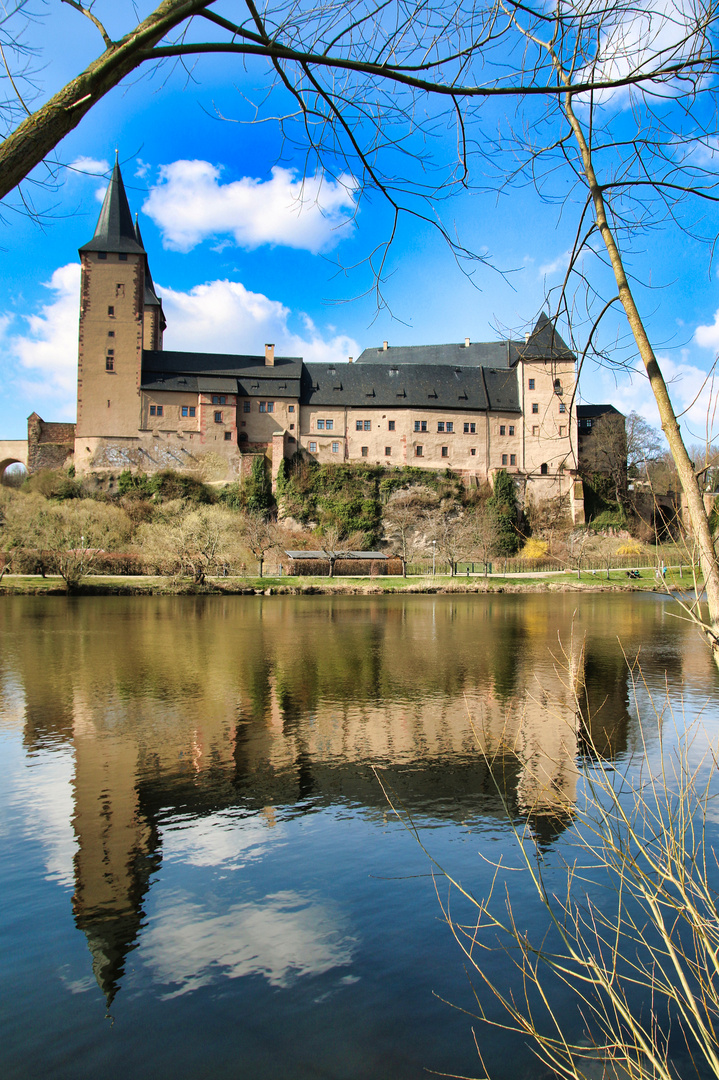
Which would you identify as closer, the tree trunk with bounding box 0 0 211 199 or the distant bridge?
the tree trunk with bounding box 0 0 211 199

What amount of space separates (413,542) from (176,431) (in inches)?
791

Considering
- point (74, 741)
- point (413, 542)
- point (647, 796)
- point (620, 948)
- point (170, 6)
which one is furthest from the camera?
point (413, 542)

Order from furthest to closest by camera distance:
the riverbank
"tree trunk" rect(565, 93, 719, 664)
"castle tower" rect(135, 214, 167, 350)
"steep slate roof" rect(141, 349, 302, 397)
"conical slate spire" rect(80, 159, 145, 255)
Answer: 1. "castle tower" rect(135, 214, 167, 350)
2. "steep slate roof" rect(141, 349, 302, 397)
3. "conical slate spire" rect(80, 159, 145, 255)
4. the riverbank
5. "tree trunk" rect(565, 93, 719, 664)

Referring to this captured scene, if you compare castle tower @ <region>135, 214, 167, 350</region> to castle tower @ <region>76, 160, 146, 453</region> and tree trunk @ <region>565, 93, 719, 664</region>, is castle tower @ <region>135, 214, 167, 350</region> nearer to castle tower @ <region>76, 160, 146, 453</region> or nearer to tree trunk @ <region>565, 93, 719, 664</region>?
castle tower @ <region>76, 160, 146, 453</region>

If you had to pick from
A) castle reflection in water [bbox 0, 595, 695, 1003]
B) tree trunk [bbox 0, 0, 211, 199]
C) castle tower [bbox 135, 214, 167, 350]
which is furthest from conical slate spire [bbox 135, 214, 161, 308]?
tree trunk [bbox 0, 0, 211, 199]

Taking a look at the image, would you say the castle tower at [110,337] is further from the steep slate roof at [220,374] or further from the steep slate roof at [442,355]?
the steep slate roof at [442,355]

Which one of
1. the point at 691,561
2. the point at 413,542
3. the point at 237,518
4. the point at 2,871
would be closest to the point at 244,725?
the point at 2,871

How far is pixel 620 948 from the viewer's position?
422 centimetres

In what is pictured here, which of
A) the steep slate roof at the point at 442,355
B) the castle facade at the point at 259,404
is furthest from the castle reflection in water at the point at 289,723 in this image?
the steep slate roof at the point at 442,355

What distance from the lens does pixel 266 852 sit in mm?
5359

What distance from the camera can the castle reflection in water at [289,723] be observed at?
575cm

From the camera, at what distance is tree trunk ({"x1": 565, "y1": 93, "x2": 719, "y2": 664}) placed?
200 cm

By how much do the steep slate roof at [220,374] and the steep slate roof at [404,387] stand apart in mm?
1927

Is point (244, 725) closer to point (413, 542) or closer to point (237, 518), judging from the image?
point (237, 518)
